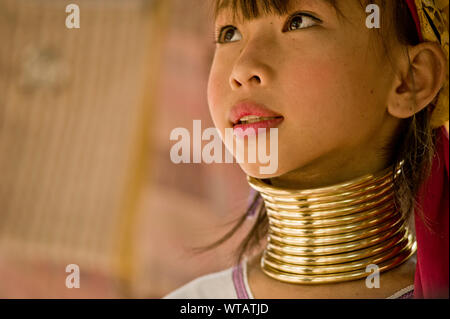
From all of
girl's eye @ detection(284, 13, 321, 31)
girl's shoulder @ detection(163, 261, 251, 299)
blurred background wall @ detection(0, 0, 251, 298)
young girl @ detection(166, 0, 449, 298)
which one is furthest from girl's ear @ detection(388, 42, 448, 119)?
blurred background wall @ detection(0, 0, 251, 298)

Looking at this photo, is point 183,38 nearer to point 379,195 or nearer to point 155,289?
point 155,289

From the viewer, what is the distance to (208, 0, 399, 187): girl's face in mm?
765

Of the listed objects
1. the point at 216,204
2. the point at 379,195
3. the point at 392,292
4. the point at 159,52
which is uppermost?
the point at 159,52

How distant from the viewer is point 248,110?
779mm

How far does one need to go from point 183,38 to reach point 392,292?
194 cm

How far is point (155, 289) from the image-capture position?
2594 mm

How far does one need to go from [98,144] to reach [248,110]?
2.00m

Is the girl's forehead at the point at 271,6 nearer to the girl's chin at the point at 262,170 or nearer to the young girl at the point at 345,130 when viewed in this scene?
the young girl at the point at 345,130

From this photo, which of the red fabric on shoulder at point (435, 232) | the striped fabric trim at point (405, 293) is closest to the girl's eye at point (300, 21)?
the red fabric on shoulder at point (435, 232)

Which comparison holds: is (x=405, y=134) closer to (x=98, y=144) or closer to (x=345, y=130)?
(x=345, y=130)

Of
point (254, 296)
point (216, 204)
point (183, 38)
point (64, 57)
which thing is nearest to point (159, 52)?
point (183, 38)

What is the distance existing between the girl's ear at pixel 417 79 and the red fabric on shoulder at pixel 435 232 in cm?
6

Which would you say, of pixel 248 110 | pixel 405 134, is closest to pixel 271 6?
pixel 248 110

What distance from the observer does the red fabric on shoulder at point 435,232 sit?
2.49ft
